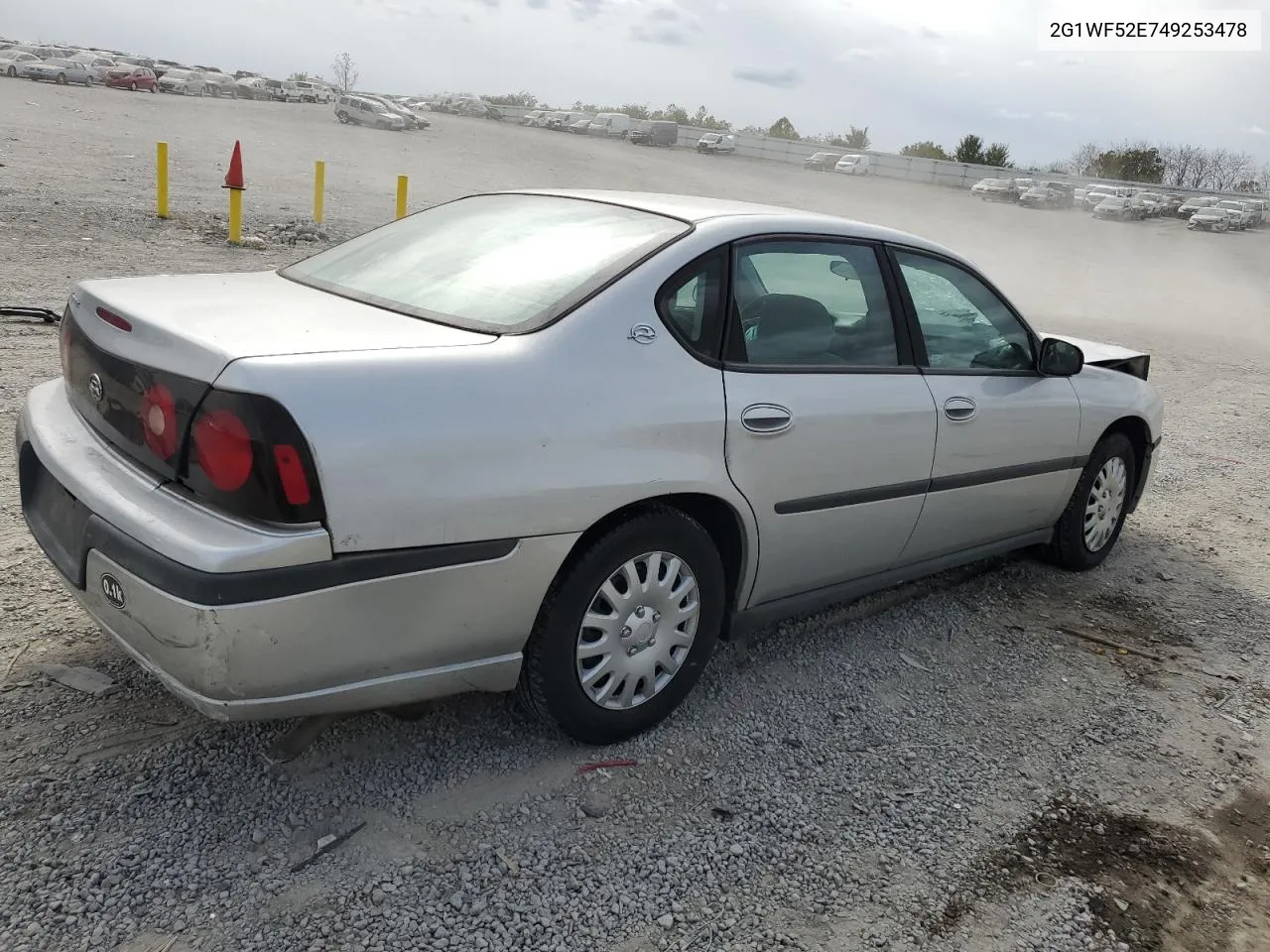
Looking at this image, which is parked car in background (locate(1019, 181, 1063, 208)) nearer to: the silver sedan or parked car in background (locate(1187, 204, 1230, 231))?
parked car in background (locate(1187, 204, 1230, 231))

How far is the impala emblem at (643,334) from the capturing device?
2982 mm

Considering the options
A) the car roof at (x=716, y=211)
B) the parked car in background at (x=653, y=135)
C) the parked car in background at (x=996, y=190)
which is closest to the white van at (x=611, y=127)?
the parked car in background at (x=653, y=135)

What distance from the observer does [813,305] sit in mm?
3602

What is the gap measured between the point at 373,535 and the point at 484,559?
1.02 ft

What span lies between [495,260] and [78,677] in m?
1.81

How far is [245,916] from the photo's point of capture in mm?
2389

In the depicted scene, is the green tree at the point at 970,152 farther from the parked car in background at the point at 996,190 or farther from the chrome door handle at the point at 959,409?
the chrome door handle at the point at 959,409

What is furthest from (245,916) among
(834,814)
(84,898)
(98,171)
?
(98,171)

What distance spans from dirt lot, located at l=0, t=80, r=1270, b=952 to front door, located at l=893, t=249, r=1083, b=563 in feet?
1.62

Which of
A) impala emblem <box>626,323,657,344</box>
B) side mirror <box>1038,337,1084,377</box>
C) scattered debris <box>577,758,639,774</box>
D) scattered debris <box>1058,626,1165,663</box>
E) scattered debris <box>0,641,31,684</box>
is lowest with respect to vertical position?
scattered debris <box>0,641,31,684</box>

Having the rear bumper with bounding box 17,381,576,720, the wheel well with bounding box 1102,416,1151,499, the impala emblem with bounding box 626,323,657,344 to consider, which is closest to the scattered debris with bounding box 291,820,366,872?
the rear bumper with bounding box 17,381,576,720

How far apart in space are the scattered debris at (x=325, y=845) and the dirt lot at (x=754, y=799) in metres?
0.02

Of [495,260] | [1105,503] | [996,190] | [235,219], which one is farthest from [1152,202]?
[495,260]

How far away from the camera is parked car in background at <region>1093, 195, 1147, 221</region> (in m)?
44.6
